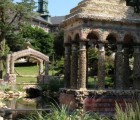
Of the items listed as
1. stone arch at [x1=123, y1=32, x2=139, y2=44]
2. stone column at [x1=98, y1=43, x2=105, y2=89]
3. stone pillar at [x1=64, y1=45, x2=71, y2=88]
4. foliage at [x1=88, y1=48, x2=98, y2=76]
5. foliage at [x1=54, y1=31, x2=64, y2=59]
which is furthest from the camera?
foliage at [x1=54, y1=31, x2=64, y2=59]

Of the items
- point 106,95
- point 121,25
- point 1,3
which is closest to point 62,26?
point 121,25

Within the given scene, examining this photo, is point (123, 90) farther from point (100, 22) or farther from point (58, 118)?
point (58, 118)

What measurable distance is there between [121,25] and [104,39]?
3.56 ft

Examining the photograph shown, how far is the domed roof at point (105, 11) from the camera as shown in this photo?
17.9 meters

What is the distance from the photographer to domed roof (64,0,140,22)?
17.9m

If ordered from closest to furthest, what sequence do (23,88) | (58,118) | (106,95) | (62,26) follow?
(58,118), (106,95), (62,26), (23,88)

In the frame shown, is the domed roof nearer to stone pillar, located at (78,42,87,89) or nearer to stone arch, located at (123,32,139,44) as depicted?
stone arch, located at (123,32,139,44)

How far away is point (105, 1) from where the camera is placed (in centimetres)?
1917

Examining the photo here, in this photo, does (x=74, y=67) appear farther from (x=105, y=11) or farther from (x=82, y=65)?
(x=105, y=11)

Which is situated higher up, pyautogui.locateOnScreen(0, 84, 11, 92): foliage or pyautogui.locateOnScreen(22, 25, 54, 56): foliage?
pyautogui.locateOnScreen(22, 25, 54, 56): foliage

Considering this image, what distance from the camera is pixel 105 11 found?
18.4 meters

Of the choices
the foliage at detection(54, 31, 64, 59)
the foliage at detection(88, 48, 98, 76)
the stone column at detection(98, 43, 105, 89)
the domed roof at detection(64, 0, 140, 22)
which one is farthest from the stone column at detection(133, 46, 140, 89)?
the foliage at detection(54, 31, 64, 59)

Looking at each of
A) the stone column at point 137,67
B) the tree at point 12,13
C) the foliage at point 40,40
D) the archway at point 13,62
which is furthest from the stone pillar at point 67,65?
the foliage at point 40,40

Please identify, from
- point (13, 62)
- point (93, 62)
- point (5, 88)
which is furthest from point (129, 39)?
point (13, 62)
